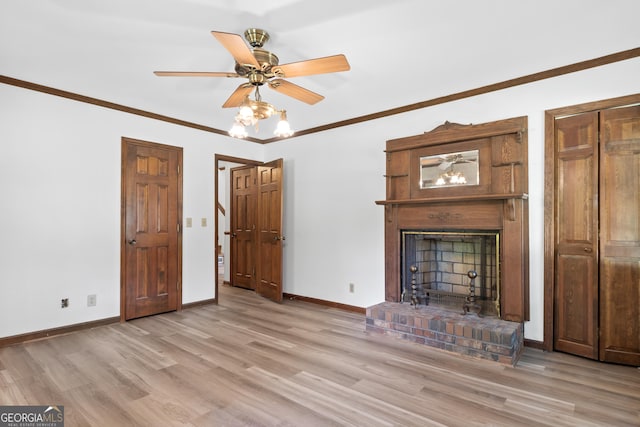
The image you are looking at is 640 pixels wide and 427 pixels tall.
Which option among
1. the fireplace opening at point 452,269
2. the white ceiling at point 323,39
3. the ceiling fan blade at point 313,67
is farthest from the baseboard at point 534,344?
the ceiling fan blade at point 313,67

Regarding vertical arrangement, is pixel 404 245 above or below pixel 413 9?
below

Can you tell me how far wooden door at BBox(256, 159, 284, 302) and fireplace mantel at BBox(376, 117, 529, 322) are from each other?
166 centimetres

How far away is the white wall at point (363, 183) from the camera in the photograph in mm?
3111

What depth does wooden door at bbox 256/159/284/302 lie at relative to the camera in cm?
495

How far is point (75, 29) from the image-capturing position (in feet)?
8.20

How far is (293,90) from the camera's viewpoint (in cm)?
279

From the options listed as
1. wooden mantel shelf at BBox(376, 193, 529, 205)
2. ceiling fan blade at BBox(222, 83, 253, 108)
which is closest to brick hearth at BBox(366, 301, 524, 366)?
wooden mantel shelf at BBox(376, 193, 529, 205)

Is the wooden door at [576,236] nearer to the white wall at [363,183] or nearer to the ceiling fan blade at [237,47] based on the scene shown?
the white wall at [363,183]

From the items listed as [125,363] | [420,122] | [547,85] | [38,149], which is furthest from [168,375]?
[547,85]

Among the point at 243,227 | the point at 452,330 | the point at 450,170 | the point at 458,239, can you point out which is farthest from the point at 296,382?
the point at 243,227

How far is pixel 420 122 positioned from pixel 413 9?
1.74m

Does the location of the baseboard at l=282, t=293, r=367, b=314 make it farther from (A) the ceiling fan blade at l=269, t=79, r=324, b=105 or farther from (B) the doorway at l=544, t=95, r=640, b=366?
(A) the ceiling fan blade at l=269, t=79, r=324, b=105

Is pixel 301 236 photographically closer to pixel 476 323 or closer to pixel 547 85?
pixel 476 323

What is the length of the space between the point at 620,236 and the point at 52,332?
210 inches
